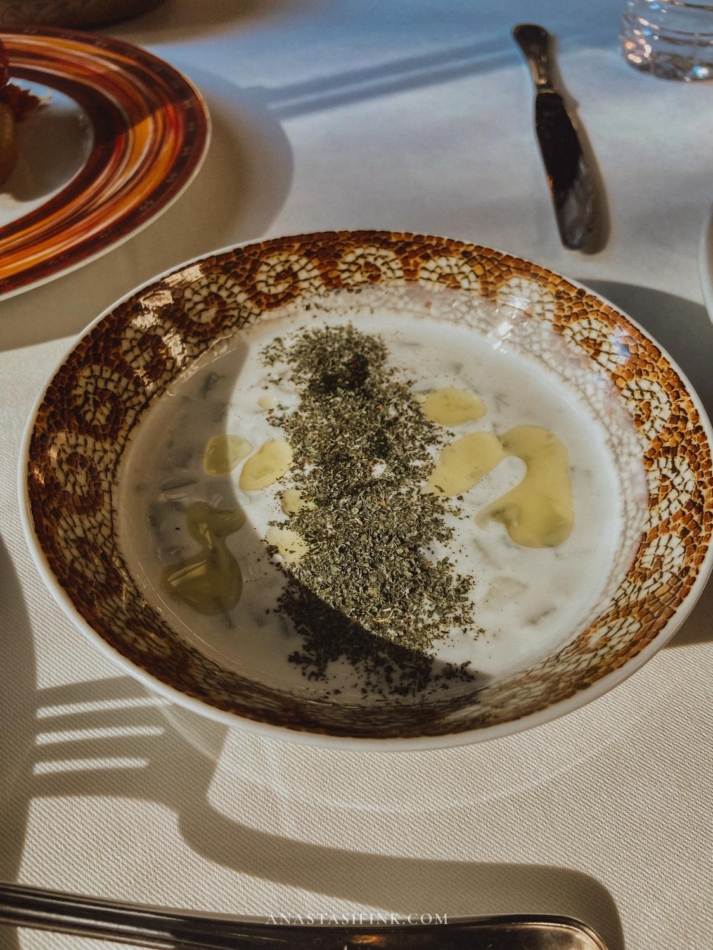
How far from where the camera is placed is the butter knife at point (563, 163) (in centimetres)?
104

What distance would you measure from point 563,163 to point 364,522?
783mm

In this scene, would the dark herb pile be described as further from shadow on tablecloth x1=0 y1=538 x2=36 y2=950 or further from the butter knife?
the butter knife

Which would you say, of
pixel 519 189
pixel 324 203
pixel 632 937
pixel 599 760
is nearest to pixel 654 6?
pixel 519 189

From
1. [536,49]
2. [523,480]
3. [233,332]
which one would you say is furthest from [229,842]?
[536,49]

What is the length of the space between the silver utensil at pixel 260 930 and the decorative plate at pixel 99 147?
2.19 feet

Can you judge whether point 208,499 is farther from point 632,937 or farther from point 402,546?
point 632,937

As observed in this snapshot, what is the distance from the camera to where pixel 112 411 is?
2.46 feet

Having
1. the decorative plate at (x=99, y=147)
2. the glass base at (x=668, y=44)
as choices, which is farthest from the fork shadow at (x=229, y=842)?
the glass base at (x=668, y=44)

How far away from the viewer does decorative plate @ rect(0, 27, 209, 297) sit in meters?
0.90

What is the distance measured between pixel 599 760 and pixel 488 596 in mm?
163

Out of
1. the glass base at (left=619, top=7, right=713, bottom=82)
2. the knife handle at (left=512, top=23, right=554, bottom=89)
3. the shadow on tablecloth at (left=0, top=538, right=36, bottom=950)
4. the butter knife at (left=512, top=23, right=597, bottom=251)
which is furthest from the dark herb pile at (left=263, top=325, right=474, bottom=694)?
the glass base at (left=619, top=7, right=713, bottom=82)

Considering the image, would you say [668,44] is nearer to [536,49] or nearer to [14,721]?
[536,49]

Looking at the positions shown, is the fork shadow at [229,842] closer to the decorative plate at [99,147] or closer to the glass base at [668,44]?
the decorative plate at [99,147]

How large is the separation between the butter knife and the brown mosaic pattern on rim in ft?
0.91
